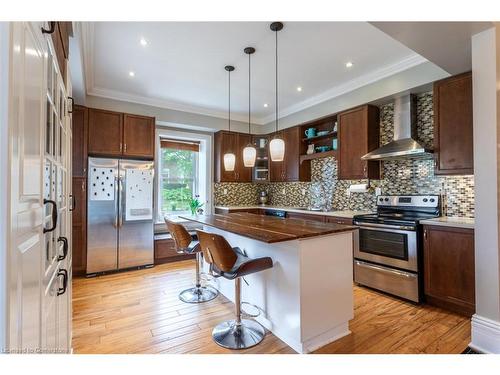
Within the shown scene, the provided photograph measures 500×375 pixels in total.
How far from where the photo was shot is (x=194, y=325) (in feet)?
7.95

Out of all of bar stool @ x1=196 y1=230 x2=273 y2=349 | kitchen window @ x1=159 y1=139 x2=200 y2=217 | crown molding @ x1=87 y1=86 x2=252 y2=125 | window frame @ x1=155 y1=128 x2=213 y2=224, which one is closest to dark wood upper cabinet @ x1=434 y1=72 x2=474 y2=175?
bar stool @ x1=196 y1=230 x2=273 y2=349

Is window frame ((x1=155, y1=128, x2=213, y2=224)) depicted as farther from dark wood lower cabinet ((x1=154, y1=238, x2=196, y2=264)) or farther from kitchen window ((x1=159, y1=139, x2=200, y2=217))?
dark wood lower cabinet ((x1=154, y1=238, x2=196, y2=264))

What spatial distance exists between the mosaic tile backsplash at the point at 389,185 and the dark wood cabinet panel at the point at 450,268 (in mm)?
609

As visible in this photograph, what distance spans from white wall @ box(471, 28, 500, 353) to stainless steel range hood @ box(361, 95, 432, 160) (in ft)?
3.34

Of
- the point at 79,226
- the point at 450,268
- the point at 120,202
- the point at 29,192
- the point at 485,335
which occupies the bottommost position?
the point at 485,335

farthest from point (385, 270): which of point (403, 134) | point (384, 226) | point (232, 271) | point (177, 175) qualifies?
point (177, 175)

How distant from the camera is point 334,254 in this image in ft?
7.18

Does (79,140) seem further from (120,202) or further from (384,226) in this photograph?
(384,226)

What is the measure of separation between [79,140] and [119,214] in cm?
121

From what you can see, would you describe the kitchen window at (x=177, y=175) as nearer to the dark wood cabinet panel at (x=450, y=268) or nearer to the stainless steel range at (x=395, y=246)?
the stainless steel range at (x=395, y=246)

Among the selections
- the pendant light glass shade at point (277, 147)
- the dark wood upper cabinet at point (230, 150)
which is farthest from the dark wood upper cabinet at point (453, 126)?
the dark wood upper cabinet at point (230, 150)

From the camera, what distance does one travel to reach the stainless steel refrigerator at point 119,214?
3809 mm
